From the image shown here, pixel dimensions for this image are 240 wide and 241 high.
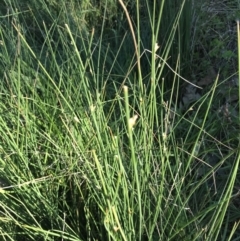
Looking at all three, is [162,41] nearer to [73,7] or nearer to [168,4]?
[168,4]

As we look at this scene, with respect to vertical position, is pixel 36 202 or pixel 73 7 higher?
pixel 73 7

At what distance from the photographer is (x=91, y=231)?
48.6 inches

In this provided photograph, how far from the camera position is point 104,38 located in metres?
2.05

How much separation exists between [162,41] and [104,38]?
28cm

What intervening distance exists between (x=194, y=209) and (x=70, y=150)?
0.38 m

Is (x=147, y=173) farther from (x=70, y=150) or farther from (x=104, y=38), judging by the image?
(x=104, y=38)

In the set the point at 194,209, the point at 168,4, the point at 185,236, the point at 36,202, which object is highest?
the point at 168,4

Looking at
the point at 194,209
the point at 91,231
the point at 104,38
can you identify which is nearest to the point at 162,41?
the point at 104,38

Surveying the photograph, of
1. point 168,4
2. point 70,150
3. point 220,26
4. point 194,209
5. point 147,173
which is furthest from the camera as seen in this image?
point 220,26

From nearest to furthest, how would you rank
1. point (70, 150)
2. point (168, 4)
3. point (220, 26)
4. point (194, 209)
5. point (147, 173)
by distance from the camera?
point (147, 173) → point (70, 150) → point (194, 209) → point (168, 4) → point (220, 26)

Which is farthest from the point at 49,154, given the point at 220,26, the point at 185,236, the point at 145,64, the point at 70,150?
the point at 220,26

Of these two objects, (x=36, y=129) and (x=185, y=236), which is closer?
(x=185, y=236)

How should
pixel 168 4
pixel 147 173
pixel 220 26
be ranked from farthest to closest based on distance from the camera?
pixel 220 26 → pixel 168 4 → pixel 147 173

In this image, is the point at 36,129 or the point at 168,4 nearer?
the point at 36,129
